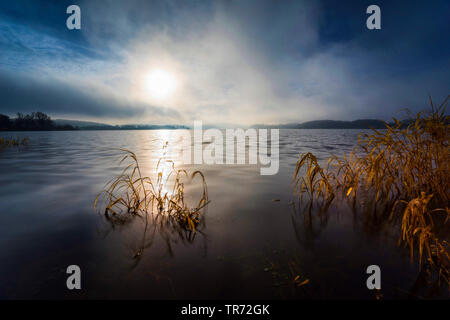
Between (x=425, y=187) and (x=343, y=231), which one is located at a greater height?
(x=425, y=187)

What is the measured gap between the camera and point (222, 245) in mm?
3471

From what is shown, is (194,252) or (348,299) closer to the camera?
(348,299)

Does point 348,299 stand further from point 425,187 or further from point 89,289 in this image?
point 425,187

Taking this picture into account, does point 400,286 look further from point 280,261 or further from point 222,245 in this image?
point 222,245

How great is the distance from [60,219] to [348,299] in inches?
233
